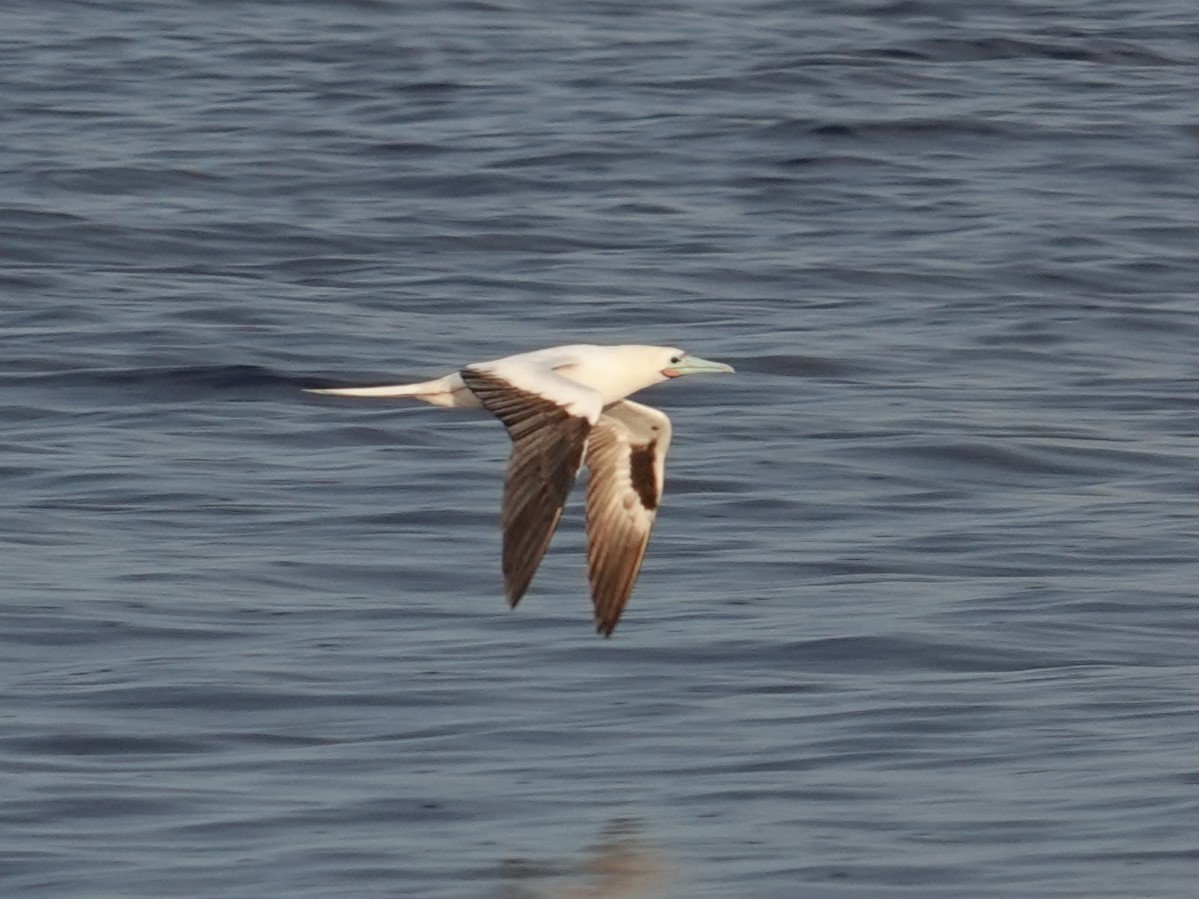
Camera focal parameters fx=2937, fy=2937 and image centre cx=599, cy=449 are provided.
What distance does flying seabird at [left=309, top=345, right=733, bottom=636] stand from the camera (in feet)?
28.3

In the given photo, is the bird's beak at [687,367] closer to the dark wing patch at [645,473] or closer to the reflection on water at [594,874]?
the dark wing patch at [645,473]

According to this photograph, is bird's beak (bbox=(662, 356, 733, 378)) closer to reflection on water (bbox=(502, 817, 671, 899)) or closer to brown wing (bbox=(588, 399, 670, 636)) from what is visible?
brown wing (bbox=(588, 399, 670, 636))

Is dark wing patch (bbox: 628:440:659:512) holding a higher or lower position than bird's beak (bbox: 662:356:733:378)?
lower

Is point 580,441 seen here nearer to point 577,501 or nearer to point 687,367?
point 687,367

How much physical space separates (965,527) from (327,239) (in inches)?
283

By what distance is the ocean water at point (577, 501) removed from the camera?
9062mm

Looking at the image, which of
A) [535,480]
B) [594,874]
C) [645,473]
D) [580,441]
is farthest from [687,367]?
[594,874]

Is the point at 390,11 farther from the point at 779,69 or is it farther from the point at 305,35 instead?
the point at 779,69

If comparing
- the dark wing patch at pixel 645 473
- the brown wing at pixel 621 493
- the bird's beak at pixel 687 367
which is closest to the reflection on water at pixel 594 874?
the brown wing at pixel 621 493

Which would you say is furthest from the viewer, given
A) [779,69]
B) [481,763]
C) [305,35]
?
[305,35]

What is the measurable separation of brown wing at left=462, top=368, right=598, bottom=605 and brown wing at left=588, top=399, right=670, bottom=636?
96 cm

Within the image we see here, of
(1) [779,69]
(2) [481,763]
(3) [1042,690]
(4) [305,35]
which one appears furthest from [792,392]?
(4) [305,35]

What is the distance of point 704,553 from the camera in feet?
39.8

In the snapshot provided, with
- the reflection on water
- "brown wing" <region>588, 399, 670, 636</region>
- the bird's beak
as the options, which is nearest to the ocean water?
the reflection on water
